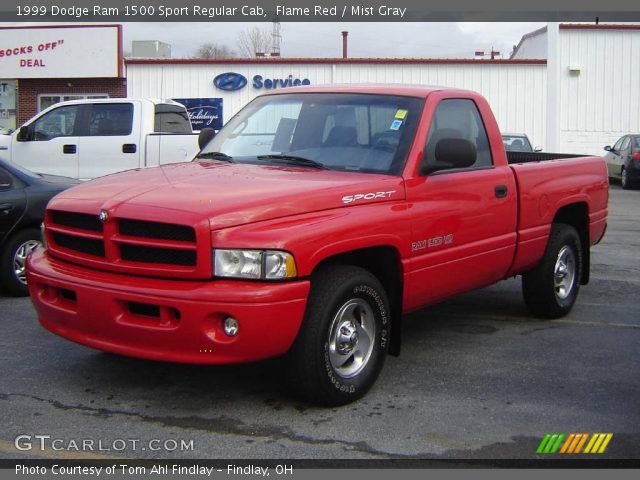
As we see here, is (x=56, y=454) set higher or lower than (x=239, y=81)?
lower

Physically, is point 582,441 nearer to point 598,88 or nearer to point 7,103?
point 598,88

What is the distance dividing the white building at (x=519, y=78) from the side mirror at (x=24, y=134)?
1596 cm

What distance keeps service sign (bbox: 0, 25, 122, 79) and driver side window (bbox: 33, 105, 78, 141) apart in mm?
15370

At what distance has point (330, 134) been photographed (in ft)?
18.5

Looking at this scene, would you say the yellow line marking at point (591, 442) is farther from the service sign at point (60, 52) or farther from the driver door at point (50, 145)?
the service sign at point (60, 52)

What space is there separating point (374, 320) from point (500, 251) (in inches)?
60.6

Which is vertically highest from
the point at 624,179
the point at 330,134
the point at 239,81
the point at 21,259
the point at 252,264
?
the point at 239,81

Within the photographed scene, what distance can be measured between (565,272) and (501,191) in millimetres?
1547

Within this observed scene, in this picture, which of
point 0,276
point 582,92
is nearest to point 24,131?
point 0,276

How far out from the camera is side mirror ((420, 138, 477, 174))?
5.26 metres

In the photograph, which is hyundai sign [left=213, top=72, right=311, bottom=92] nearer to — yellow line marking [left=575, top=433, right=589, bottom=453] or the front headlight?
the front headlight

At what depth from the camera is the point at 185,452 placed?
4.09 metres

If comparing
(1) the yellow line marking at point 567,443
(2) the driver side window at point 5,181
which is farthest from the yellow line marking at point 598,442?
(2) the driver side window at point 5,181

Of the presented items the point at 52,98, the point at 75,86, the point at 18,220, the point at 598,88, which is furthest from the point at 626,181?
the point at 52,98
